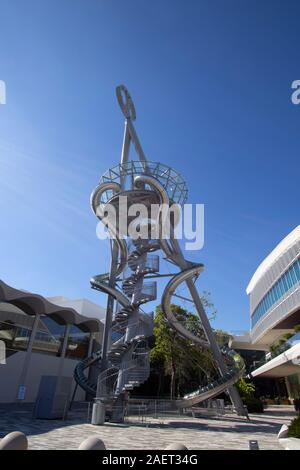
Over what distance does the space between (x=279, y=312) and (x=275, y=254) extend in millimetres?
7284

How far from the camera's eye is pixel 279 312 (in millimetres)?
36719

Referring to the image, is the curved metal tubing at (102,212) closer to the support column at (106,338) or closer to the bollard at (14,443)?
the support column at (106,338)

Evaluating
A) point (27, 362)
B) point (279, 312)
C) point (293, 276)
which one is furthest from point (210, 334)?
point (279, 312)

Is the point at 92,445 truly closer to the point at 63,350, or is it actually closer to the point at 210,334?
the point at 210,334

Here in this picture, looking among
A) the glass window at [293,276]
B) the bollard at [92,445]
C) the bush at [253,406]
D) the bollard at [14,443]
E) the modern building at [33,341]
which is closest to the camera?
the bollard at [92,445]

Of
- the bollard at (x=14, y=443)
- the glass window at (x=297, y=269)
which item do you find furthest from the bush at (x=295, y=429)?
the glass window at (x=297, y=269)

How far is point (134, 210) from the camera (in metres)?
22.0

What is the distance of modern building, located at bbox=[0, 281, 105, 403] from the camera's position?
2558cm

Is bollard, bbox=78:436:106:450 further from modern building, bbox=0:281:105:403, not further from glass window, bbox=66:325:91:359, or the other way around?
glass window, bbox=66:325:91:359

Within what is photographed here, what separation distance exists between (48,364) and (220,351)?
16.4m

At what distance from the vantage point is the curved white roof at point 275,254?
Result: 1372 inches

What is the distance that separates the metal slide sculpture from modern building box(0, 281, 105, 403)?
6.95 metres
